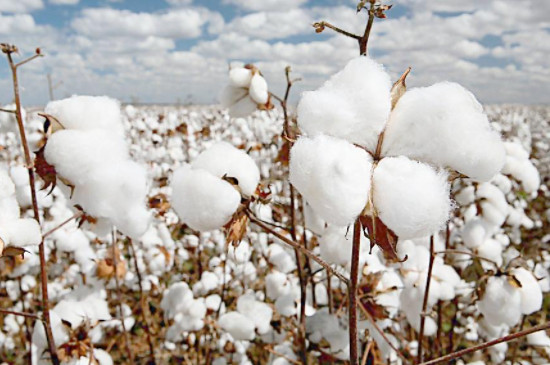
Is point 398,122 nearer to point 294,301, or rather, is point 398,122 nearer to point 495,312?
point 495,312

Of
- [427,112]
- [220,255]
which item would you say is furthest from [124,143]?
[220,255]

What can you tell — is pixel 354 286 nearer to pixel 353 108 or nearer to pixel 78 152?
pixel 353 108

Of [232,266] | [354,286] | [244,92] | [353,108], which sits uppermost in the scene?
[353,108]

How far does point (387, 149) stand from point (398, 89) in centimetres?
11

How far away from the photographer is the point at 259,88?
2049 millimetres

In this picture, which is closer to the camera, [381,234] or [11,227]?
[381,234]

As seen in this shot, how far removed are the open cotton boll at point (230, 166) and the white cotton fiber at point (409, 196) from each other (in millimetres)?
396

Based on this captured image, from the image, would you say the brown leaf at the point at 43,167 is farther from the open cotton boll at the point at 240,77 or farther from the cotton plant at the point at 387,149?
the open cotton boll at the point at 240,77

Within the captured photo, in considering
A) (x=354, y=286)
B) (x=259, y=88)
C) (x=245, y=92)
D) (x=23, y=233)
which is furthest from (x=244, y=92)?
(x=354, y=286)

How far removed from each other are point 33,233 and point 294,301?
5.00ft

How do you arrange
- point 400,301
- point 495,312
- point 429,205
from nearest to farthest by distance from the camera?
point 429,205 → point 495,312 → point 400,301

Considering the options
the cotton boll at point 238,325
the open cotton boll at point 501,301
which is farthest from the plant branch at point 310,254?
the cotton boll at point 238,325

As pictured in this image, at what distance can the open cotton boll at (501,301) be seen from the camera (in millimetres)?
1630

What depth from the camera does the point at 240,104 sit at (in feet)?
7.06
